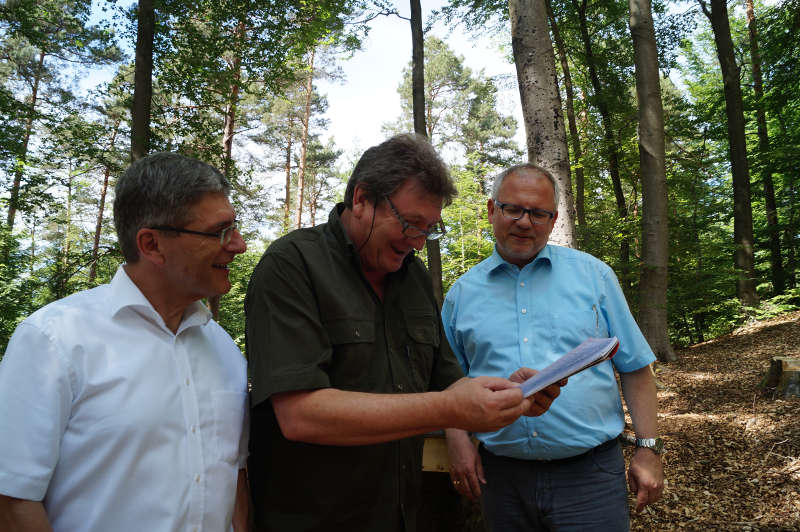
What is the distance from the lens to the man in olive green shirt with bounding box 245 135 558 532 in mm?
1357

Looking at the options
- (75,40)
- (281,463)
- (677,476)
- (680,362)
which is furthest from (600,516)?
(75,40)

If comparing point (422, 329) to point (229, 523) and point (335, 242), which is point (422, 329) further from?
point (229, 523)

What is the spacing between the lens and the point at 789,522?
3324 mm

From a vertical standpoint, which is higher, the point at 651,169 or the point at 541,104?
the point at 651,169

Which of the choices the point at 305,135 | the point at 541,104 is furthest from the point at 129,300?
the point at 305,135

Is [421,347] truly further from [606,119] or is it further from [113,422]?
[606,119]

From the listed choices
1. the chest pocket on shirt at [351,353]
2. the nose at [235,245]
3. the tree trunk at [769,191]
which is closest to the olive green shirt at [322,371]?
the chest pocket on shirt at [351,353]

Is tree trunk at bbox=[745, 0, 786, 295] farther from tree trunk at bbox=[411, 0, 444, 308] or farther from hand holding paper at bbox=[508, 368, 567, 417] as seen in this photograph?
hand holding paper at bbox=[508, 368, 567, 417]

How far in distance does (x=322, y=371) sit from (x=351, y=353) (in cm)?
19

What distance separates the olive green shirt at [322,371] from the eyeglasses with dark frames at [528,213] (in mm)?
921

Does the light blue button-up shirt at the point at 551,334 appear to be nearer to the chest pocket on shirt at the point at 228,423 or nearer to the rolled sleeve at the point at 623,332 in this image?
the rolled sleeve at the point at 623,332

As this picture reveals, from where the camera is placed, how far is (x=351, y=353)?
1.58 metres

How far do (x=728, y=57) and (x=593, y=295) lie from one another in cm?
1220

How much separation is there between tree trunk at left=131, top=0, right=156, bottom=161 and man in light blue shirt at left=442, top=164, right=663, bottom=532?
270 inches
